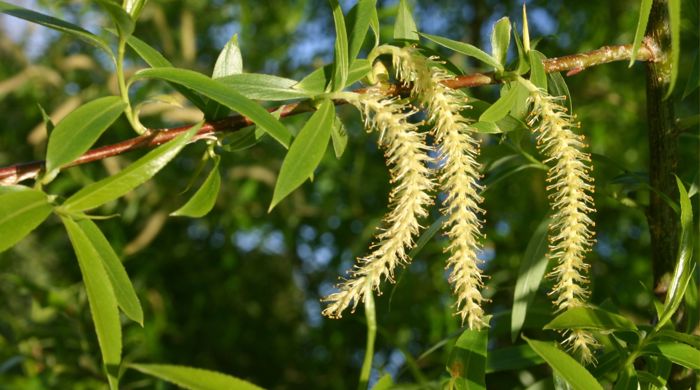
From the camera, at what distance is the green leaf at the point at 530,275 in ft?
1.96

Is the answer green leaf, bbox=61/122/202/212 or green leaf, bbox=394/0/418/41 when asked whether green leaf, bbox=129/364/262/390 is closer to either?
green leaf, bbox=61/122/202/212

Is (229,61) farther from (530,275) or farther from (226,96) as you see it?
(530,275)

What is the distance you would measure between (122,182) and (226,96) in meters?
0.08

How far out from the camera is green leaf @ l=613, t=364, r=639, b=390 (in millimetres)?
465

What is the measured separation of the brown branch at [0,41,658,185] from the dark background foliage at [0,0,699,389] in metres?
0.78

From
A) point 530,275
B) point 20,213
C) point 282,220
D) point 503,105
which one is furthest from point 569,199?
point 282,220

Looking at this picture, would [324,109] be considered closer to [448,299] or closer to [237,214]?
[448,299]

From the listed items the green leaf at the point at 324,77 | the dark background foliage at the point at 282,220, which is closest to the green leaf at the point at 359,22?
the green leaf at the point at 324,77

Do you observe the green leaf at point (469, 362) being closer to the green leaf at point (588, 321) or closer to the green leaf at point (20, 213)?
the green leaf at point (588, 321)

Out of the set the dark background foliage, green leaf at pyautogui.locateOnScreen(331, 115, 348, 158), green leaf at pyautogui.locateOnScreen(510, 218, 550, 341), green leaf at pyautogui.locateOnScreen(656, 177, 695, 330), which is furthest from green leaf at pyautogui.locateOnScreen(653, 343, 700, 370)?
the dark background foliage

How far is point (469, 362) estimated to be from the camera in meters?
0.48

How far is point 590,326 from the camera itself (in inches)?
17.9

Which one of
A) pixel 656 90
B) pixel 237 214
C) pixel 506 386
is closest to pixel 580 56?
pixel 656 90

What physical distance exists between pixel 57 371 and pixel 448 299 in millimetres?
638
